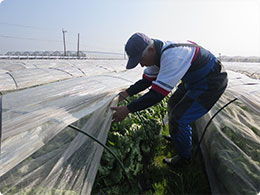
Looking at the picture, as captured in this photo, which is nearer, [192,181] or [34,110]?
[34,110]

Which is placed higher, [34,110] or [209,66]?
[209,66]

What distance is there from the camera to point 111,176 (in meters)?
2.04

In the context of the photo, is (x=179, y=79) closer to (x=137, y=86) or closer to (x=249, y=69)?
(x=137, y=86)

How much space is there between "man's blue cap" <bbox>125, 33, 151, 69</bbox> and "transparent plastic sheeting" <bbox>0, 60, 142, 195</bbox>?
49cm

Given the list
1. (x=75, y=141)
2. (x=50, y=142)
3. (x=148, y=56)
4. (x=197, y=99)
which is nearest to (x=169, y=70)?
(x=148, y=56)

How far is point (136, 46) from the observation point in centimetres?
186

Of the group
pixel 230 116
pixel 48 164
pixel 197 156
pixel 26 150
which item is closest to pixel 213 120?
pixel 230 116

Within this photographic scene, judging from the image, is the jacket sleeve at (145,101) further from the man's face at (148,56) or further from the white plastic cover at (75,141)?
the man's face at (148,56)

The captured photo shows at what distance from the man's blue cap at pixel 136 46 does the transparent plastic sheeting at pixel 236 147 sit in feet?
4.12

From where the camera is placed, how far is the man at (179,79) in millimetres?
1783

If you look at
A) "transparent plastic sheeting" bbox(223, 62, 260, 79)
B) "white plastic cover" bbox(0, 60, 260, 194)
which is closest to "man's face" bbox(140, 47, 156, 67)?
"white plastic cover" bbox(0, 60, 260, 194)

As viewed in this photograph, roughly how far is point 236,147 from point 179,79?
3.82 ft

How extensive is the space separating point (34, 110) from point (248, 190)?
214cm

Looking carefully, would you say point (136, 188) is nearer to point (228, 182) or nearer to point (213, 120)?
point (228, 182)
